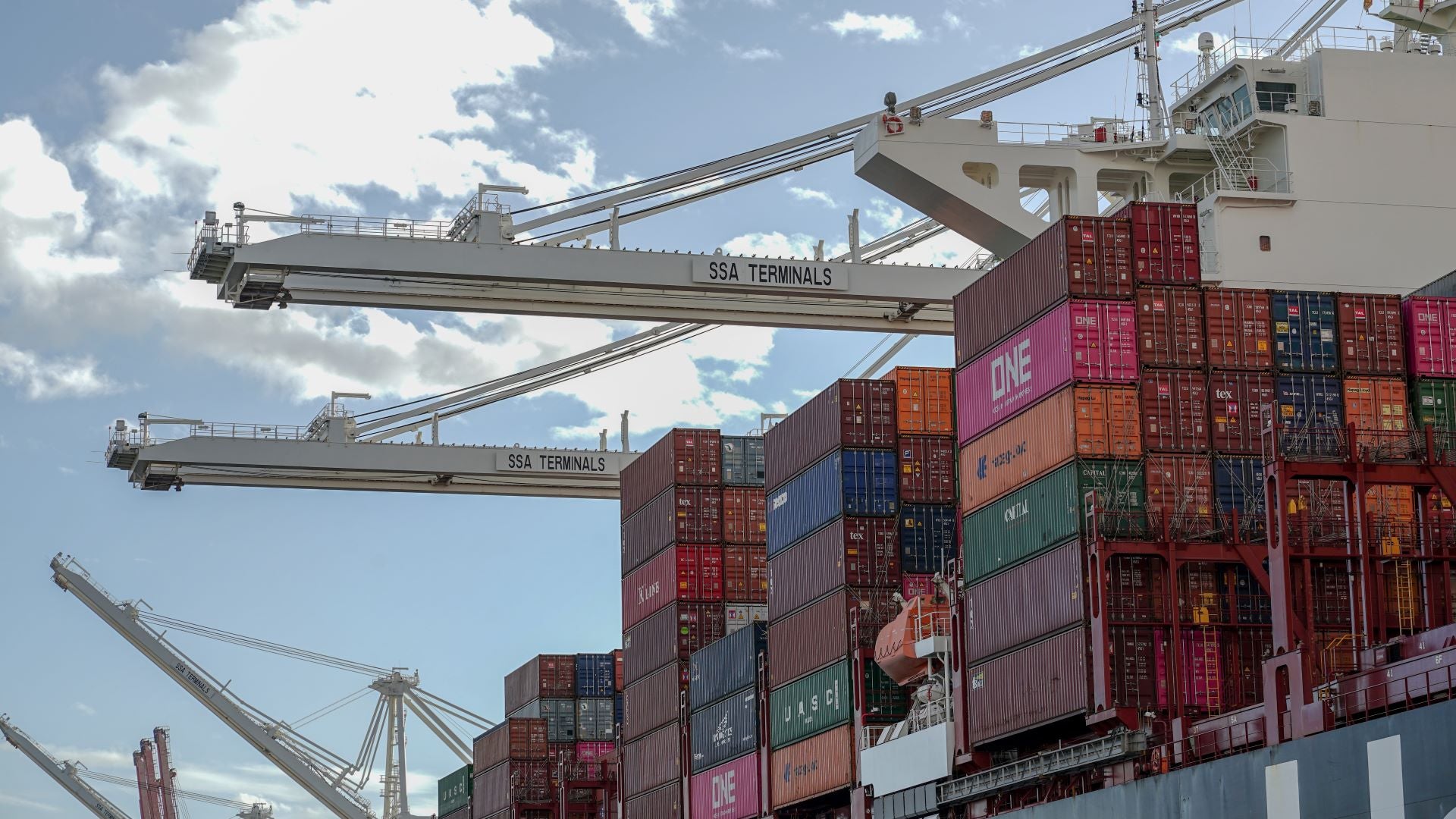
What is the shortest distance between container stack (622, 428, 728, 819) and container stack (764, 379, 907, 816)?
713cm

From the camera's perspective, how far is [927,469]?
1550 inches

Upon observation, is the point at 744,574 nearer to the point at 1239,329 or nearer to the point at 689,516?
the point at 689,516

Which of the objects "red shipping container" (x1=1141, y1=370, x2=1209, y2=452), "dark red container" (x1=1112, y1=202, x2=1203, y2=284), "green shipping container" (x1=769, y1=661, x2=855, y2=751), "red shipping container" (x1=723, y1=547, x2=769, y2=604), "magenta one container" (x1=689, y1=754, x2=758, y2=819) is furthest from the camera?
"red shipping container" (x1=723, y1=547, x2=769, y2=604)

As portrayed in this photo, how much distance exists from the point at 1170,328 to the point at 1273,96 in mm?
9011

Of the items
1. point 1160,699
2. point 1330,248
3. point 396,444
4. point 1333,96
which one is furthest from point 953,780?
point 396,444

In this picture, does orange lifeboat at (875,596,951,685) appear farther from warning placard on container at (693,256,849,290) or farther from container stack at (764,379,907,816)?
warning placard on container at (693,256,849,290)

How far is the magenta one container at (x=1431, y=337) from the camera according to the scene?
31453 millimetres

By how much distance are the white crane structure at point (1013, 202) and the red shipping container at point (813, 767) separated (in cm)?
949

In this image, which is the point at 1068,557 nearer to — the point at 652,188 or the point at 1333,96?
the point at 1333,96

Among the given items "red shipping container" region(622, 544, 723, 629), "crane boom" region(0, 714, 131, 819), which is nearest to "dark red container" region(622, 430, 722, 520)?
"red shipping container" region(622, 544, 723, 629)

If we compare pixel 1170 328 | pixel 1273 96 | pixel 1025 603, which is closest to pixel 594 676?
pixel 1273 96

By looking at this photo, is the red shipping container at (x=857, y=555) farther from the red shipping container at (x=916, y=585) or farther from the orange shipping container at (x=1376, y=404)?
the orange shipping container at (x=1376, y=404)

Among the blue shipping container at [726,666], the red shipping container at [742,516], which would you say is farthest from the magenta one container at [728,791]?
the red shipping container at [742,516]

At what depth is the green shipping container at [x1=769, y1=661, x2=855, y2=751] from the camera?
38.5 meters
